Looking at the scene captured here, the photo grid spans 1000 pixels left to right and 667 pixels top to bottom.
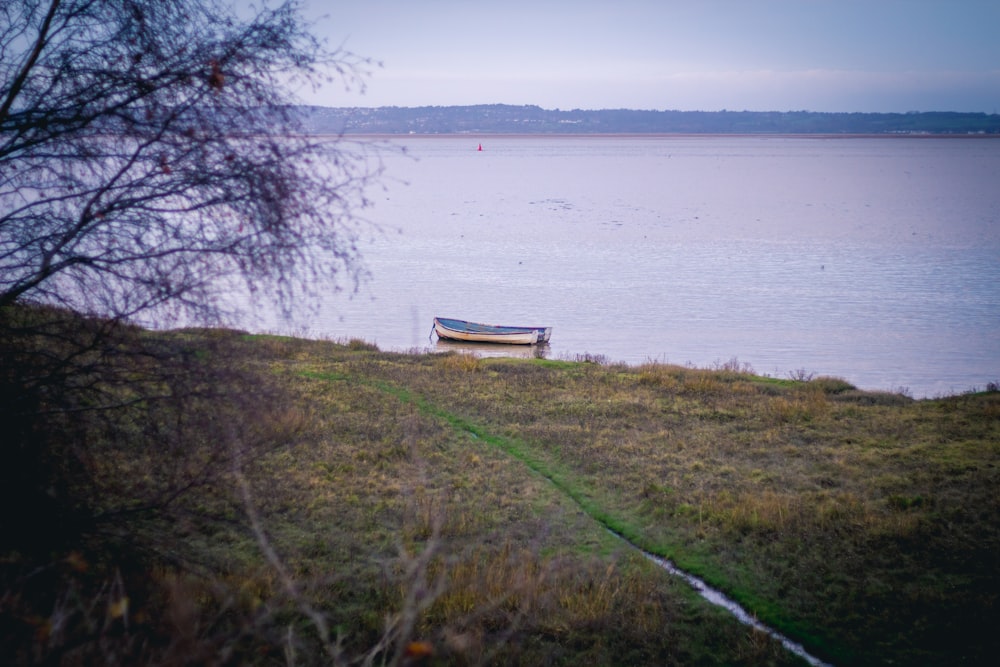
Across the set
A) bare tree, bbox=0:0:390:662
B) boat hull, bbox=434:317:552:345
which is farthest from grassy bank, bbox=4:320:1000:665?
boat hull, bbox=434:317:552:345

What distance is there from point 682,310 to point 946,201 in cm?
6647

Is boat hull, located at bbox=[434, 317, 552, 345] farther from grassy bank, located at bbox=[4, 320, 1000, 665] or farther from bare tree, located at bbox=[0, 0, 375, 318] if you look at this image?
bare tree, located at bbox=[0, 0, 375, 318]

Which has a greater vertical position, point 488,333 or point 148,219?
point 148,219

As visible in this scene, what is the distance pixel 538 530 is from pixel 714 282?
35.9 meters

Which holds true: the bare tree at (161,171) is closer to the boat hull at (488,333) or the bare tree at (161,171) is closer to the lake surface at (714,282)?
the lake surface at (714,282)

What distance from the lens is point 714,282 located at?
43.6 m

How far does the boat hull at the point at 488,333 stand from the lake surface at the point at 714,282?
756mm

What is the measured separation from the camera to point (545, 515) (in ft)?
35.2

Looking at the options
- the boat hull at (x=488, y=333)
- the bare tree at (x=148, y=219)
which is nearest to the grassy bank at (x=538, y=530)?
the bare tree at (x=148, y=219)

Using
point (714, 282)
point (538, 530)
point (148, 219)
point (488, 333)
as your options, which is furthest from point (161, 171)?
point (714, 282)

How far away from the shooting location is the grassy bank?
602 cm

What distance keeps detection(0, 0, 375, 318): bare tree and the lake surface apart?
30.7 inches

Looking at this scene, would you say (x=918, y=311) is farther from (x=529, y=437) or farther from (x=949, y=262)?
(x=529, y=437)

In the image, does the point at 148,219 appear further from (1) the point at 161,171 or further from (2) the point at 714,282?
(2) the point at 714,282
